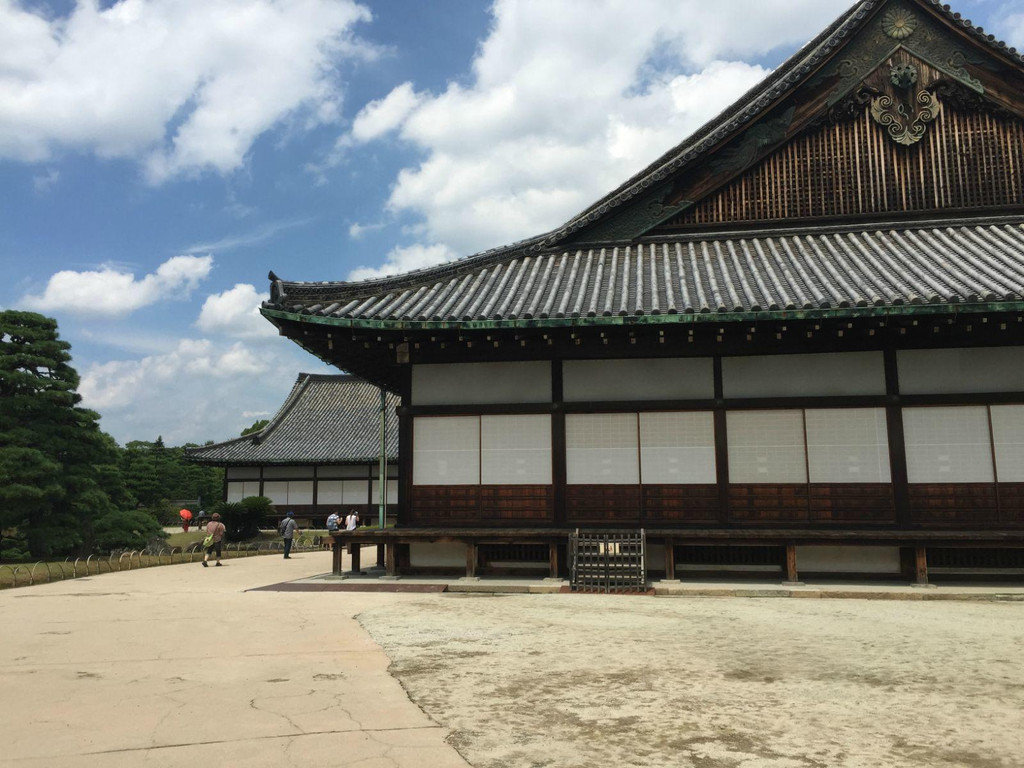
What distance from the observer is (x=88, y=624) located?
30.5 ft

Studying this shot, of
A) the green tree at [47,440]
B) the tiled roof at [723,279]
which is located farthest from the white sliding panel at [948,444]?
the green tree at [47,440]

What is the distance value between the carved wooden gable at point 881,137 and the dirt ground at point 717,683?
8384 mm

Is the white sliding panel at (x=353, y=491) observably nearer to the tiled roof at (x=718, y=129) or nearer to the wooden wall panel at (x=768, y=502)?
the tiled roof at (x=718, y=129)

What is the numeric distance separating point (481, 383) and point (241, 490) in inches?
1325

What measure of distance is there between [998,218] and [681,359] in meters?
7.15

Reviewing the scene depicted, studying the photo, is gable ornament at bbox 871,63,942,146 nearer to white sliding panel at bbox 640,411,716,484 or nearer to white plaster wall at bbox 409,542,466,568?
white sliding panel at bbox 640,411,716,484

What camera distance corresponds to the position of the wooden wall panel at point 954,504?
1177 cm

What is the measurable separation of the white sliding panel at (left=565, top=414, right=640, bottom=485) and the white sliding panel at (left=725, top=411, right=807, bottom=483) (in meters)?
1.67

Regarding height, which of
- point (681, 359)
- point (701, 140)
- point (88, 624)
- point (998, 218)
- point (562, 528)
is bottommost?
point (88, 624)

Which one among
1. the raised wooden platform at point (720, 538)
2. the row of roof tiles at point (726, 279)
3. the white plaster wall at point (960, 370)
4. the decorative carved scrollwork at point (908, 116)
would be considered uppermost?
the decorative carved scrollwork at point (908, 116)

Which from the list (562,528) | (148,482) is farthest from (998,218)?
(148,482)

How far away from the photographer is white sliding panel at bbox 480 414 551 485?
12.9 metres

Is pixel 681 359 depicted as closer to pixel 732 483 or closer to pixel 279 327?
pixel 732 483

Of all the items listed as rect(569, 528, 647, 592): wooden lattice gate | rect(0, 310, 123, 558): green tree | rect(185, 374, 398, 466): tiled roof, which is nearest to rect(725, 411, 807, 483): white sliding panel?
rect(569, 528, 647, 592): wooden lattice gate
